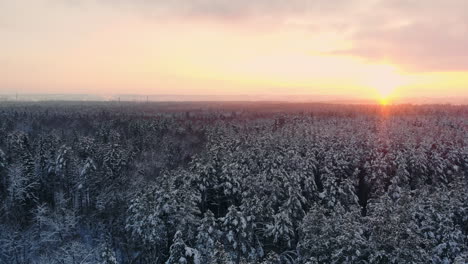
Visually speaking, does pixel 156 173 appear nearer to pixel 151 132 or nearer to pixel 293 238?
pixel 151 132

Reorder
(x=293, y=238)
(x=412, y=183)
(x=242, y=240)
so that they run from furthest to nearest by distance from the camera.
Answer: (x=412, y=183)
(x=293, y=238)
(x=242, y=240)

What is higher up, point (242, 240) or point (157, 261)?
point (242, 240)

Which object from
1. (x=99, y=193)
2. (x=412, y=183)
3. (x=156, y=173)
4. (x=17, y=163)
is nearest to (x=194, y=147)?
(x=156, y=173)

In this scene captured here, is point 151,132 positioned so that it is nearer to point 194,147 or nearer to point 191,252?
point 194,147

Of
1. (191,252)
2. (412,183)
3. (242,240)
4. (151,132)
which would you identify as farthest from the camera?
(151,132)

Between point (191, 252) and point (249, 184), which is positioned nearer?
point (191, 252)

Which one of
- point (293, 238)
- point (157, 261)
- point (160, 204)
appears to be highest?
point (160, 204)
